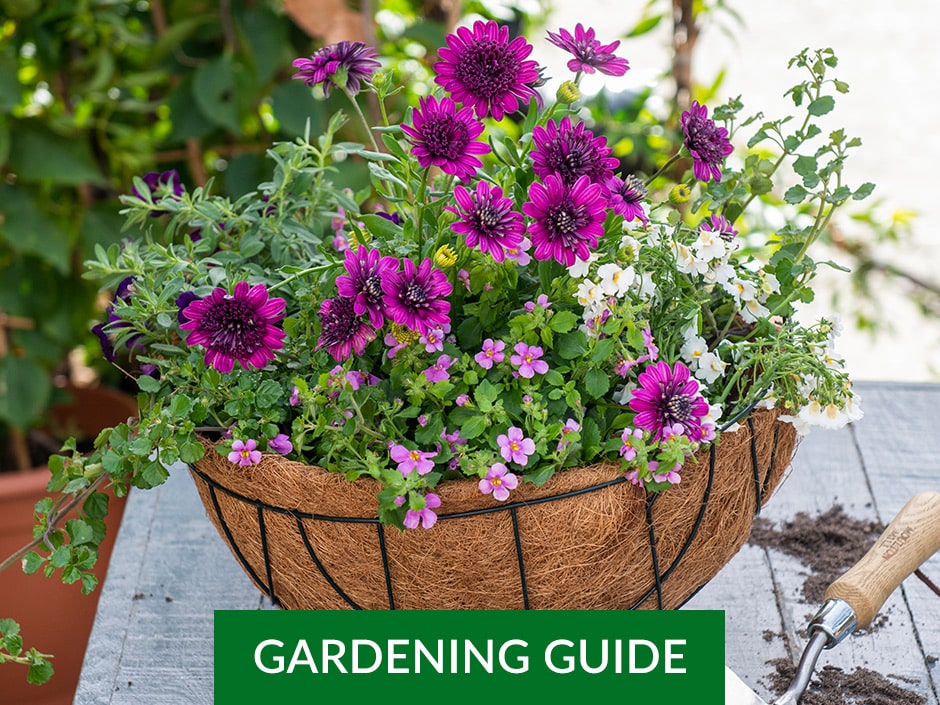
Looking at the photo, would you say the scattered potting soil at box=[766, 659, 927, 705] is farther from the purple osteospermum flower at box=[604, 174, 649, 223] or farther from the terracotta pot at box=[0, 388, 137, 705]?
the terracotta pot at box=[0, 388, 137, 705]

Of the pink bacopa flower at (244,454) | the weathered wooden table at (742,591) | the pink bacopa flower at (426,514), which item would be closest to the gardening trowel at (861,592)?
the weathered wooden table at (742,591)

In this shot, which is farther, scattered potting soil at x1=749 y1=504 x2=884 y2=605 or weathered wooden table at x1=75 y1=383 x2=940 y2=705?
scattered potting soil at x1=749 y1=504 x2=884 y2=605

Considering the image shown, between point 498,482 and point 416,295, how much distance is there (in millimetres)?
119

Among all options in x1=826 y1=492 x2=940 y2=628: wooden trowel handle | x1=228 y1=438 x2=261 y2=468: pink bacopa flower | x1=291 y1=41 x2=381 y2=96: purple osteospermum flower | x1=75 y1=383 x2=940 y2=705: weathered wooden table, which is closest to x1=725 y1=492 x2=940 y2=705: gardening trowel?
x1=826 y1=492 x2=940 y2=628: wooden trowel handle

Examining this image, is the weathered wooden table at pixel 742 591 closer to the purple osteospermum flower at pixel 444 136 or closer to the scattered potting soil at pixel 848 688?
the scattered potting soil at pixel 848 688

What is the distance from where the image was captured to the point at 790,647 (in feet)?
2.80

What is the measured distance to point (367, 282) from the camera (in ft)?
1.99

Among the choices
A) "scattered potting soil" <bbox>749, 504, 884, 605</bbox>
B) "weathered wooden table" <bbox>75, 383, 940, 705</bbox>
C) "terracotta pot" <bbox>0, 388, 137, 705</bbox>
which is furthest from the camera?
"terracotta pot" <bbox>0, 388, 137, 705</bbox>

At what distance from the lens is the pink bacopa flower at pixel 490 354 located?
657 millimetres

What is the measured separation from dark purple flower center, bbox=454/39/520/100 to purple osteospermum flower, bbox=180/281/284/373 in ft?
0.55

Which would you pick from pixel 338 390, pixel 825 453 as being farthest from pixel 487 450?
pixel 825 453

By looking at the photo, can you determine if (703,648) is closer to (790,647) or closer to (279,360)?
(790,647)

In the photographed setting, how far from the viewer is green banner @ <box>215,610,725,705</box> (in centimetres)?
66

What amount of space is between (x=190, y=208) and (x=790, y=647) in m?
0.57
